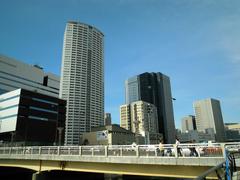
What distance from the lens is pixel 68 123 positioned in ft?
573

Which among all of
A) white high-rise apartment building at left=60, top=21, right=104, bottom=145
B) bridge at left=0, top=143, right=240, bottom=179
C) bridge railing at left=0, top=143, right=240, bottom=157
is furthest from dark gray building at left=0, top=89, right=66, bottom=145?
white high-rise apartment building at left=60, top=21, right=104, bottom=145

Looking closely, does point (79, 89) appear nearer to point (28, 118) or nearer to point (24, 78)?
point (24, 78)

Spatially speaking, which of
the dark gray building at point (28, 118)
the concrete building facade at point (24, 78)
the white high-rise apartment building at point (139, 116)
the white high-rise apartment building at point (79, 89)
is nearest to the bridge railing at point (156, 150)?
the dark gray building at point (28, 118)

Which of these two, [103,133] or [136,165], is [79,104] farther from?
[136,165]

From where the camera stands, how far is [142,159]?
16.2 metres

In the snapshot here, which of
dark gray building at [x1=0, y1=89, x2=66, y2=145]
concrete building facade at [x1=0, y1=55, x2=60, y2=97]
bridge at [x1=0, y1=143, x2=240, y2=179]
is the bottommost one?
bridge at [x1=0, y1=143, x2=240, y2=179]

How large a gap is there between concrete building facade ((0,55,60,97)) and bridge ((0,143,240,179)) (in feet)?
323

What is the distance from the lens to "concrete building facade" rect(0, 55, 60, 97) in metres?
112

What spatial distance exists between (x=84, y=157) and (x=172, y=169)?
865 cm

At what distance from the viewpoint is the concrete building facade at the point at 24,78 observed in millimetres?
112375

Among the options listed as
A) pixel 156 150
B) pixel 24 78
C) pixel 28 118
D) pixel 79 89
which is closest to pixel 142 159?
pixel 156 150

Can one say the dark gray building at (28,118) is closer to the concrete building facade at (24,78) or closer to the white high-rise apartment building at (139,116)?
the concrete building facade at (24,78)

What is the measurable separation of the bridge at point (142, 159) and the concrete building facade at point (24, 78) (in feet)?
323

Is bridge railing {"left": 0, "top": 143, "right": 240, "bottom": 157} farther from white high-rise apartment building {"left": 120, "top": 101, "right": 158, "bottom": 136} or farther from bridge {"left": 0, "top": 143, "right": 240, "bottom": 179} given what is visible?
white high-rise apartment building {"left": 120, "top": 101, "right": 158, "bottom": 136}
